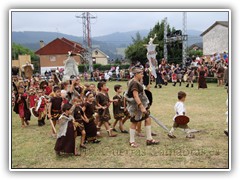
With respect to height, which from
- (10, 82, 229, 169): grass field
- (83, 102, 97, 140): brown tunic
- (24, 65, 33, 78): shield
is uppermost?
(24, 65, 33, 78): shield

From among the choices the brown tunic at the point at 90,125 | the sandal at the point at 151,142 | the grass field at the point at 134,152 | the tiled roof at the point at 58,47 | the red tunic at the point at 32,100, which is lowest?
the grass field at the point at 134,152

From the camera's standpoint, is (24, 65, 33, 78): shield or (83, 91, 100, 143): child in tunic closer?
(83, 91, 100, 143): child in tunic

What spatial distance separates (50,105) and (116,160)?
283 cm

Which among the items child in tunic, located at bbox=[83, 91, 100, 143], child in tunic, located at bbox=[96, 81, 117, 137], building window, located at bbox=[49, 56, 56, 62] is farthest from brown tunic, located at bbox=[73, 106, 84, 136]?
building window, located at bbox=[49, 56, 56, 62]

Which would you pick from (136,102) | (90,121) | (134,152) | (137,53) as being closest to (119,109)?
(90,121)

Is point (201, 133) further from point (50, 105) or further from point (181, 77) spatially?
point (181, 77)

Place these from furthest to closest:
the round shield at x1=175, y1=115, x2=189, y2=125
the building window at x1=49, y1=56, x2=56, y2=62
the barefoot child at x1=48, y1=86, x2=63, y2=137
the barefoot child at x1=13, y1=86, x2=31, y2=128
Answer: the building window at x1=49, y1=56, x2=56, y2=62 → the barefoot child at x1=13, y1=86, x2=31, y2=128 → the barefoot child at x1=48, y1=86, x2=63, y2=137 → the round shield at x1=175, y1=115, x2=189, y2=125

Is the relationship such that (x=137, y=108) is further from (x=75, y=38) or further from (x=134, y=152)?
(x=75, y=38)

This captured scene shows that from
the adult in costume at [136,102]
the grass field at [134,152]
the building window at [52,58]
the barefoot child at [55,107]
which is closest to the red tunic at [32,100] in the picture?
the grass field at [134,152]

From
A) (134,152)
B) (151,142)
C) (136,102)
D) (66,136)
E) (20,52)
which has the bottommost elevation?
(134,152)

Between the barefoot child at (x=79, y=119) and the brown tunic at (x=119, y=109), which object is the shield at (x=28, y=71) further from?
the barefoot child at (x=79, y=119)

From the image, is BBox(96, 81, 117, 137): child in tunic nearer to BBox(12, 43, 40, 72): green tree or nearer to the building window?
BBox(12, 43, 40, 72): green tree
